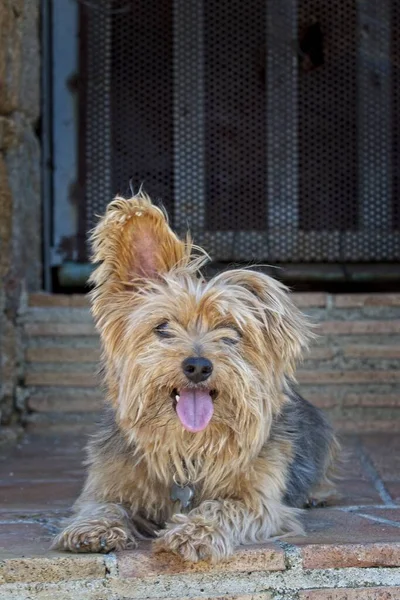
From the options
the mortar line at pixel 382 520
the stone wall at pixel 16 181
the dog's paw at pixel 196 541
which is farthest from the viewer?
the stone wall at pixel 16 181

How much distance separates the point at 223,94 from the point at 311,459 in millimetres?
2794

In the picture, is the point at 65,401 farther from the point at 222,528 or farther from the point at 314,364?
the point at 222,528

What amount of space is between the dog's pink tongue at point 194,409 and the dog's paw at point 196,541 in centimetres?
30

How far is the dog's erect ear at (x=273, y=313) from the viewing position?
3.17 metres

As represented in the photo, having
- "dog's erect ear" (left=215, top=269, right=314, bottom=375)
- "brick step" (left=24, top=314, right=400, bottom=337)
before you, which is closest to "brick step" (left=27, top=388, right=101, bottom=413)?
"brick step" (left=24, top=314, right=400, bottom=337)

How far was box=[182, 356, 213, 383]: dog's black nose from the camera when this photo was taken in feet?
9.49

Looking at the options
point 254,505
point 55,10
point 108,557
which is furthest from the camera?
point 55,10

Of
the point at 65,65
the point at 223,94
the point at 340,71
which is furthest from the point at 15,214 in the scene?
the point at 340,71

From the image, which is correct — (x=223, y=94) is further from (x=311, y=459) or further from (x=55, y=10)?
(x=311, y=459)

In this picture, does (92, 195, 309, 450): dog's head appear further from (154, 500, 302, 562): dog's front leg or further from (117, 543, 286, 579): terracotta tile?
(117, 543, 286, 579): terracotta tile

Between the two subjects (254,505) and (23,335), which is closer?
(254,505)

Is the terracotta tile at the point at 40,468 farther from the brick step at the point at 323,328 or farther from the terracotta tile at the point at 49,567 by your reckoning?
the terracotta tile at the point at 49,567

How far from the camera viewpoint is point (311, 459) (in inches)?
145

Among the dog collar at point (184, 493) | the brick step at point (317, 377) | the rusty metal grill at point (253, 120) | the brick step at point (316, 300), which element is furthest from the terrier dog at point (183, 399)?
the rusty metal grill at point (253, 120)
